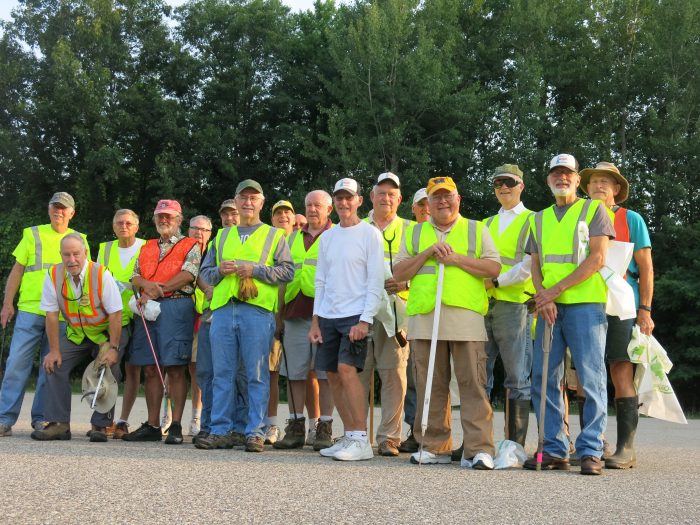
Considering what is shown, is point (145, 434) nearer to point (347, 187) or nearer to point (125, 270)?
point (125, 270)

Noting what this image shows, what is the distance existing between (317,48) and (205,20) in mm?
4012

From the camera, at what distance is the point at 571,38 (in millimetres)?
34438

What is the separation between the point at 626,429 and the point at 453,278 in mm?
1729

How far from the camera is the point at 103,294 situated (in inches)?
357

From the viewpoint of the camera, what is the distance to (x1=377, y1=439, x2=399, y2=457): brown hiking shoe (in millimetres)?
8117

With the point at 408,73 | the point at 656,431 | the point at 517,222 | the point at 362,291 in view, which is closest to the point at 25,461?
the point at 362,291

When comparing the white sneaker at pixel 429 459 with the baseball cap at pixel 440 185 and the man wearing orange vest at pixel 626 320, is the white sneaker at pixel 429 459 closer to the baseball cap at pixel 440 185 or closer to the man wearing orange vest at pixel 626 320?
the man wearing orange vest at pixel 626 320

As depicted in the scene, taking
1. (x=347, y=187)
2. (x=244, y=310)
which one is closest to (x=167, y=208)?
(x=244, y=310)

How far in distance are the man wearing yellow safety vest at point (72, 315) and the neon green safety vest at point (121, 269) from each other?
398 mm

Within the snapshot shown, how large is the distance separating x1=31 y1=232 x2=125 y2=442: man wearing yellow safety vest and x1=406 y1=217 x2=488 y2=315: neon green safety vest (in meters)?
3.06

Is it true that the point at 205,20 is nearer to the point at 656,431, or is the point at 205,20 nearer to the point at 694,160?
the point at 694,160

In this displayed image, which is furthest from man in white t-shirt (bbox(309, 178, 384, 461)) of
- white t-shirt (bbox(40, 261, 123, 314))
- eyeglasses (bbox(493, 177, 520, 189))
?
white t-shirt (bbox(40, 261, 123, 314))

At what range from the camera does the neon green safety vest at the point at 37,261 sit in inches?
378

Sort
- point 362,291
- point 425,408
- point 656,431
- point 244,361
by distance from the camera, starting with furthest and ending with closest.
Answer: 1. point 656,431
2. point 244,361
3. point 362,291
4. point 425,408
